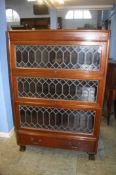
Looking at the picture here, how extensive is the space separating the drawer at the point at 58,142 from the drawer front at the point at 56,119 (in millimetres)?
91

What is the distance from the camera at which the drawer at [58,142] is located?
177cm

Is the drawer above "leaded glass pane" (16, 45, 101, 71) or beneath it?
beneath

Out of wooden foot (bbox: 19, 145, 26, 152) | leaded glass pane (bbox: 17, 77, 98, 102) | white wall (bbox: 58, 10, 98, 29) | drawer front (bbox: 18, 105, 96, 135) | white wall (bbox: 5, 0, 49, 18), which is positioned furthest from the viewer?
white wall (bbox: 58, 10, 98, 29)

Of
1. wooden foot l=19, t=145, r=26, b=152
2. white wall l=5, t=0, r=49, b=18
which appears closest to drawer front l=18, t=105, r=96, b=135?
wooden foot l=19, t=145, r=26, b=152

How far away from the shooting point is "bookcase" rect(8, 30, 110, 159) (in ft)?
4.82

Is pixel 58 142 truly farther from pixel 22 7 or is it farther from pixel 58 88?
pixel 22 7

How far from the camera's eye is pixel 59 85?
1.64 m

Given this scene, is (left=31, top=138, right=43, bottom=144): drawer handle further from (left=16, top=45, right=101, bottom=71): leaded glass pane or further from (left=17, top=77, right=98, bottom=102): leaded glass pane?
(left=16, top=45, right=101, bottom=71): leaded glass pane

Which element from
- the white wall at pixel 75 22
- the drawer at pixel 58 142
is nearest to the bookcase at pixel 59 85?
the drawer at pixel 58 142

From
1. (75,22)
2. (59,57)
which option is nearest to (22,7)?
(75,22)

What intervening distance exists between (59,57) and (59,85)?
28 cm

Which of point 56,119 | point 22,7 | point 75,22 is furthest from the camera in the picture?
point 75,22

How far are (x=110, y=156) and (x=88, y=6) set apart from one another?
4504mm

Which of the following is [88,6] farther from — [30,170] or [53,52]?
[30,170]
